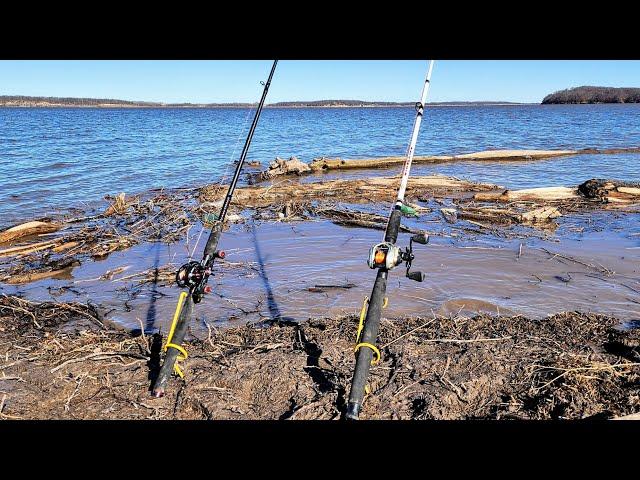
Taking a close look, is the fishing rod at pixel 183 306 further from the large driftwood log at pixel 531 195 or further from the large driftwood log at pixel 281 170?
the large driftwood log at pixel 281 170

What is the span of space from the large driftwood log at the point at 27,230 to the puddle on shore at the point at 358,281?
9.01 feet

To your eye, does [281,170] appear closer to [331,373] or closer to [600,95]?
[331,373]

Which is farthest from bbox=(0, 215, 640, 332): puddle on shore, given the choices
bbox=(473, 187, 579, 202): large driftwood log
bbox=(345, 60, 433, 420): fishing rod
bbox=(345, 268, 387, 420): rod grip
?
bbox=(473, 187, 579, 202): large driftwood log

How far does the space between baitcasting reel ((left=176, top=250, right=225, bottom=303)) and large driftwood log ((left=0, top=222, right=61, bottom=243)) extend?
24.5 ft

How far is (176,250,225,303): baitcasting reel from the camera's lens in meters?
3.70

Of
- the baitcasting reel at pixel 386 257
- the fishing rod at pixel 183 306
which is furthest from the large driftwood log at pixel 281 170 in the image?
the baitcasting reel at pixel 386 257

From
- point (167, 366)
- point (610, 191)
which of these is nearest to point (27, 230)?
point (167, 366)

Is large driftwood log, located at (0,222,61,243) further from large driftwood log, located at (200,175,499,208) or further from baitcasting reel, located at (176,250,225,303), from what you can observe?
baitcasting reel, located at (176,250,225,303)

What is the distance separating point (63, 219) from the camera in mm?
11430

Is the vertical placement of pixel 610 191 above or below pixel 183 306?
above

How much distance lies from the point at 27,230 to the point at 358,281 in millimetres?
7113

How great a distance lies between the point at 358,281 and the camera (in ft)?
22.6
